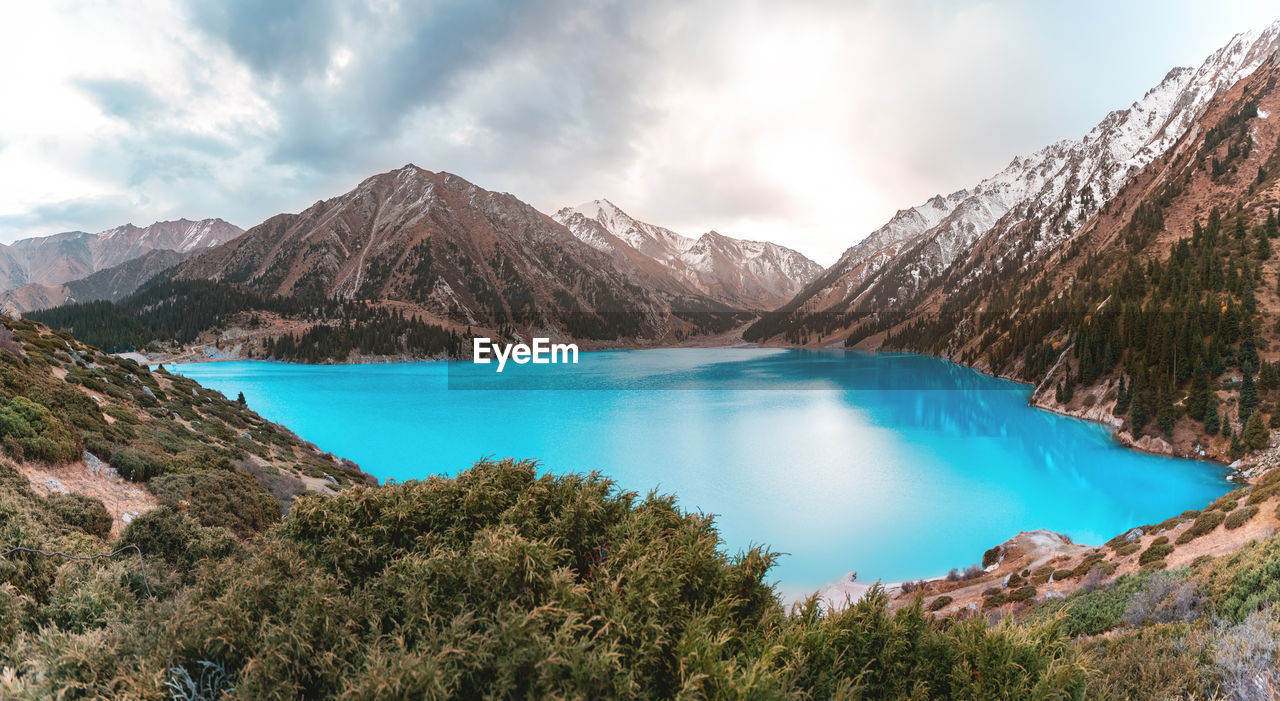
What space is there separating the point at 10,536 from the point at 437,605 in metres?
7.92

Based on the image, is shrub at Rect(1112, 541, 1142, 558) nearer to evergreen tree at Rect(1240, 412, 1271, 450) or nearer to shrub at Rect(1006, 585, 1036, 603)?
shrub at Rect(1006, 585, 1036, 603)

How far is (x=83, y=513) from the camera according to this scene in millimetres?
10766

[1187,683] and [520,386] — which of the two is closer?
[1187,683]

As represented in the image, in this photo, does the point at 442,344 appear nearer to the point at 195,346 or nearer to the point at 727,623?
the point at 195,346

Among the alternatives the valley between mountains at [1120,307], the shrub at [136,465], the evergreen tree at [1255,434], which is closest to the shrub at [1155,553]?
the evergreen tree at [1255,434]

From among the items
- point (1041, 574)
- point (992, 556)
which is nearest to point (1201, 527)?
point (1041, 574)

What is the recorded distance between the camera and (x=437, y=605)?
551 centimetres

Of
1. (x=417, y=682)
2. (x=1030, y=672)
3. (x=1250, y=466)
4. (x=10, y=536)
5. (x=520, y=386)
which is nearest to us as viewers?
(x=417, y=682)

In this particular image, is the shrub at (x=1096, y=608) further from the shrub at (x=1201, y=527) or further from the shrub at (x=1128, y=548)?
the shrub at (x=1201, y=527)

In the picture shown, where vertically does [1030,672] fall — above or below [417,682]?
below

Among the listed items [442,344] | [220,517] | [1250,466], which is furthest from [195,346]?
[1250,466]

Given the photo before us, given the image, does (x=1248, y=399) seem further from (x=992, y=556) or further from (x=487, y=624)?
(x=487, y=624)

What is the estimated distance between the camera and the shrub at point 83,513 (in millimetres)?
10469

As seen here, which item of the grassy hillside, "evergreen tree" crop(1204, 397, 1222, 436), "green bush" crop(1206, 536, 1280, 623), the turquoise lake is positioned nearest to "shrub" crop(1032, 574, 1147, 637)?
"green bush" crop(1206, 536, 1280, 623)
